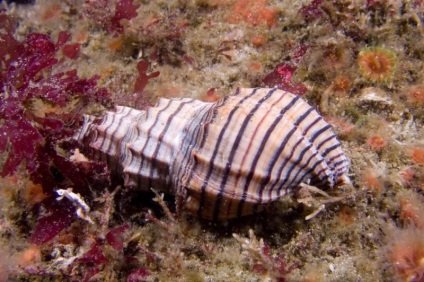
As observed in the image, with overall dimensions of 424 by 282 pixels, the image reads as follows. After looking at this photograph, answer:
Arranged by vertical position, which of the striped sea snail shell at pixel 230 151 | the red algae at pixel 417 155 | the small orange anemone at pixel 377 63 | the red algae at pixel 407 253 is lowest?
the red algae at pixel 407 253

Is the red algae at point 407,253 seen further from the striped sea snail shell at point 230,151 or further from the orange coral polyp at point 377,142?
the orange coral polyp at point 377,142

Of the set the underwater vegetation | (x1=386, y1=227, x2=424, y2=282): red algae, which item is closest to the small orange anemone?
the underwater vegetation

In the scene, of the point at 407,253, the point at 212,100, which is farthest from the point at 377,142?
the point at 212,100

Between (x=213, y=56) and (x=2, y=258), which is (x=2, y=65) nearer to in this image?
(x=2, y=258)

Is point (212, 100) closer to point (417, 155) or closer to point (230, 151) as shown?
point (230, 151)

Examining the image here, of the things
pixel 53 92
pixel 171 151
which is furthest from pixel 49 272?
pixel 53 92

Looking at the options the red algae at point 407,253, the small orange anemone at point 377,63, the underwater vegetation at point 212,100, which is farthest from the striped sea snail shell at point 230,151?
the small orange anemone at point 377,63
